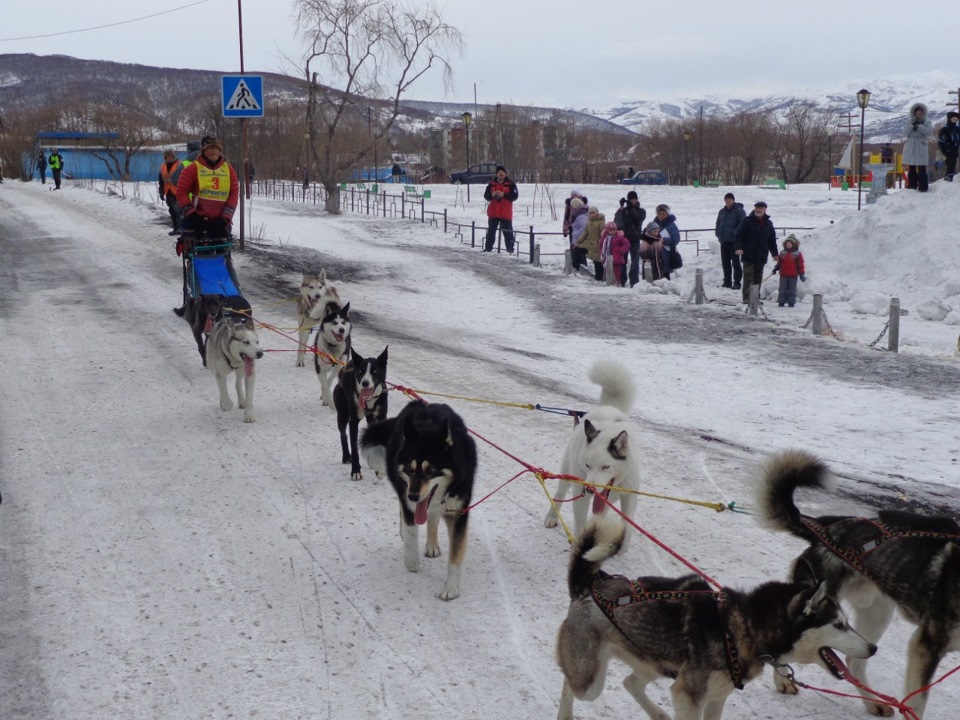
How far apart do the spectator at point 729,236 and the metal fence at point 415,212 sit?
3536 mm

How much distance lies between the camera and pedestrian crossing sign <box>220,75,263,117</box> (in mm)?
12836

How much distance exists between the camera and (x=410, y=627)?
156 inches

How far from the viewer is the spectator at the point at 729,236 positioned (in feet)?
43.2

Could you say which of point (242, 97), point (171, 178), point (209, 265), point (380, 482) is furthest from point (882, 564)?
point (242, 97)

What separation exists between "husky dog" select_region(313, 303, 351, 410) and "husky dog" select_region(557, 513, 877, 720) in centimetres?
420

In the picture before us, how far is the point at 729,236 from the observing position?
13281 millimetres

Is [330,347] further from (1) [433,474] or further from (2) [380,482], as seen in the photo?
(1) [433,474]

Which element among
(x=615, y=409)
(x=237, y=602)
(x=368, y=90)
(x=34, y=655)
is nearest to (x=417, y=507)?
(x=237, y=602)

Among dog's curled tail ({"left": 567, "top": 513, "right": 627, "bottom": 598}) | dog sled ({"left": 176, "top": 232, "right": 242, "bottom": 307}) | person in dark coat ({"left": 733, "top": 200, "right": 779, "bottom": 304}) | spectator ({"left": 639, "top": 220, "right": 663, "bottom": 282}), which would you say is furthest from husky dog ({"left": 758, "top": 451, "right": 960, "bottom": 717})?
spectator ({"left": 639, "top": 220, "right": 663, "bottom": 282})

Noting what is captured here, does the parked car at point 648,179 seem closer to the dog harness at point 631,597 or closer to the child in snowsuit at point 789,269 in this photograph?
the child in snowsuit at point 789,269

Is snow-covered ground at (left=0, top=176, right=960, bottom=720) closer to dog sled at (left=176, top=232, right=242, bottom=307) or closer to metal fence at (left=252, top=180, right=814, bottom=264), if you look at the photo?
dog sled at (left=176, top=232, right=242, bottom=307)

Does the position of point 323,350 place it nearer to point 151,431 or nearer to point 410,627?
point 151,431

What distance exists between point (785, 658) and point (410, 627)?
5.76ft

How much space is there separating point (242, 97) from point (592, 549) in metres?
11.4
